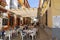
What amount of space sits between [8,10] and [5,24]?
0.42m

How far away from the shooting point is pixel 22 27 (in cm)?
536

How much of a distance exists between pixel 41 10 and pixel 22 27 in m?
0.77

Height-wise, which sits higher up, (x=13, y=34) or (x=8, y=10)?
(x=8, y=10)

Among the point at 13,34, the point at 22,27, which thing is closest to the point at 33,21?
the point at 22,27

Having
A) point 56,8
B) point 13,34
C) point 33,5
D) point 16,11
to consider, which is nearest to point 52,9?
point 56,8

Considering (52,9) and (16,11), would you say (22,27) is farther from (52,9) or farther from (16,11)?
(52,9)

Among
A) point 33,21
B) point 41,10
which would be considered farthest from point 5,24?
point 41,10

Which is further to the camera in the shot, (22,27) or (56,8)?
(22,27)

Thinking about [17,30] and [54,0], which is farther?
[17,30]

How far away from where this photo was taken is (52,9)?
5070mm

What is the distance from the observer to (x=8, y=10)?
521 centimetres

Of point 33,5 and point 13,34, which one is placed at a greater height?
point 33,5

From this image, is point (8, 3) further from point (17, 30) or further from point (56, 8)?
point (56, 8)

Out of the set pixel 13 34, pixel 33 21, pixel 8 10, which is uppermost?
pixel 8 10
